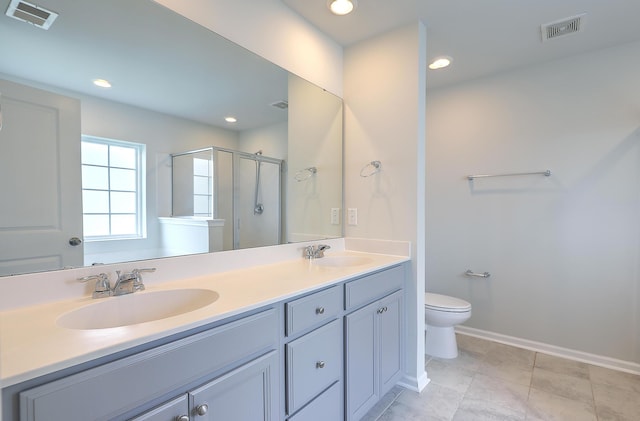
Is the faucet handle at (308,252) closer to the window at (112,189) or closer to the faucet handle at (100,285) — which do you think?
the window at (112,189)

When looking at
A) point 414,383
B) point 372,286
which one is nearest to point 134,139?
point 372,286

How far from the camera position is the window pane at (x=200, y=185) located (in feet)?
4.76

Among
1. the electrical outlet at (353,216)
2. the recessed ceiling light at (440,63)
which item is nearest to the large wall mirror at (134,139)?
the electrical outlet at (353,216)

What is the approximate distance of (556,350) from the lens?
2.37 meters

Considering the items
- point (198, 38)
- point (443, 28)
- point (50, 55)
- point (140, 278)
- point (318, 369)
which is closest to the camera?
point (50, 55)

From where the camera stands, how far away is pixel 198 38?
141cm

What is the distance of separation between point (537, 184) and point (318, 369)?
229cm

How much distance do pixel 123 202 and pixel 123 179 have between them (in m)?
0.09

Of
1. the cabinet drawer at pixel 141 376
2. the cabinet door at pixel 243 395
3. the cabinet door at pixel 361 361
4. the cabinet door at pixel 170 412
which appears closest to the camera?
the cabinet drawer at pixel 141 376

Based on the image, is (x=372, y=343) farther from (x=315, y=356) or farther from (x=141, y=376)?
(x=141, y=376)

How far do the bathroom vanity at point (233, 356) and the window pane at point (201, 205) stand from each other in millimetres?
318

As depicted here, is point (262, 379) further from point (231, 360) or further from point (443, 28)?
point (443, 28)

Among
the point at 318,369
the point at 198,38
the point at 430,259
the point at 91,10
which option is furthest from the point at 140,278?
the point at 430,259

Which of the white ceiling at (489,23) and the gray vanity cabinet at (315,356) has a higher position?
the white ceiling at (489,23)
